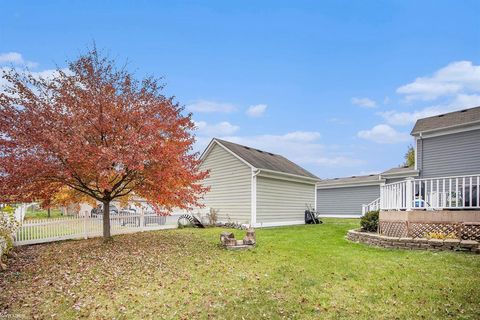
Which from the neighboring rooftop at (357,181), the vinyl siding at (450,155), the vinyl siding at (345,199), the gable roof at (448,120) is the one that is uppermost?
the gable roof at (448,120)

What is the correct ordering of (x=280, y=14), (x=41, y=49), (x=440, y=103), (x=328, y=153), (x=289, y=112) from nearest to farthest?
(x=41, y=49), (x=280, y=14), (x=289, y=112), (x=440, y=103), (x=328, y=153)

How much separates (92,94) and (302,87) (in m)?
10.2

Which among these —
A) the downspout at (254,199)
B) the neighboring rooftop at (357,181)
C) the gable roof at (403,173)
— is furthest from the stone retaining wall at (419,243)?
the neighboring rooftop at (357,181)

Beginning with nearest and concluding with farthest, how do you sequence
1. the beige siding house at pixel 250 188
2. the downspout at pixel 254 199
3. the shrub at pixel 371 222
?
1. the shrub at pixel 371 222
2. the downspout at pixel 254 199
3. the beige siding house at pixel 250 188

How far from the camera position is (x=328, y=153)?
24.2m

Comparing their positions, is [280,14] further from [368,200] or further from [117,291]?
[368,200]

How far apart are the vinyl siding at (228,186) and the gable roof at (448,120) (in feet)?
29.4

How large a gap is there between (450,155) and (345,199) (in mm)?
13335

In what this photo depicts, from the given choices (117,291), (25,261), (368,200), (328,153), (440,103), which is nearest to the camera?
(117,291)

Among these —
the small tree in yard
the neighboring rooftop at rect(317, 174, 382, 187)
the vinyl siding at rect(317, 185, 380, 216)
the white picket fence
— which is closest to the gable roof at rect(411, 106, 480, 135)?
the neighboring rooftop at rect(317, 174, 382, 187)

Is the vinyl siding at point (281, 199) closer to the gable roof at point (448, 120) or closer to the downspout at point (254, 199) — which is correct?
the downspout at point (254, 199)

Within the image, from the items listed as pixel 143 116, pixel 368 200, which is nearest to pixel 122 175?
pixel 143 116

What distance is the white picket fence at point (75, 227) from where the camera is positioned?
12.1 metres

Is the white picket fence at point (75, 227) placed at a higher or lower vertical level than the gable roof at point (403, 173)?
lower
